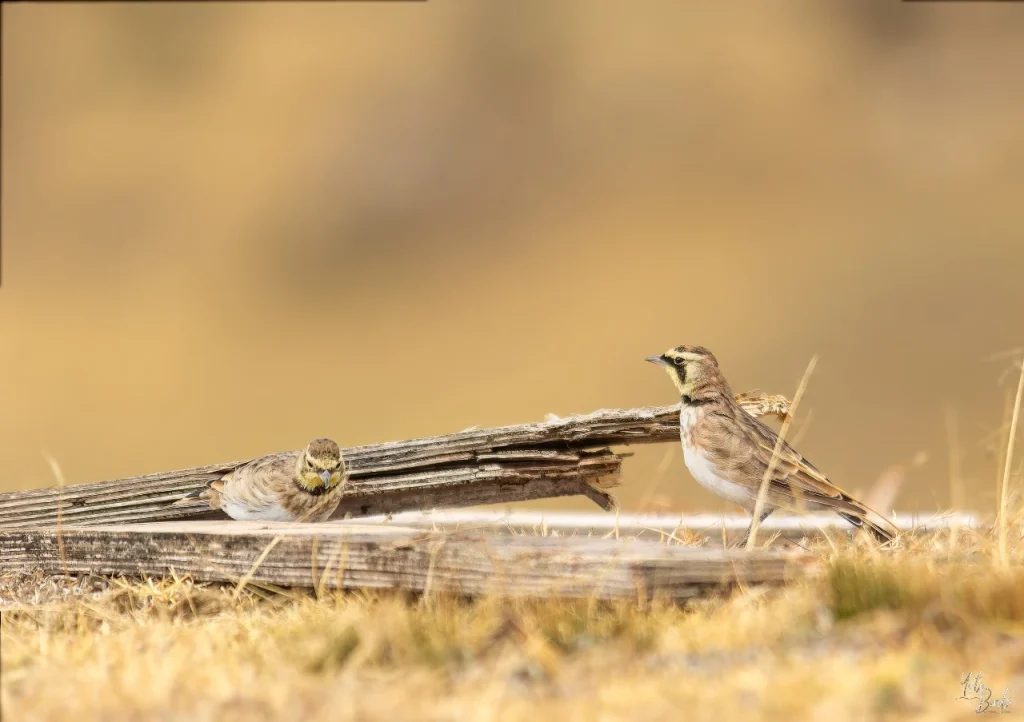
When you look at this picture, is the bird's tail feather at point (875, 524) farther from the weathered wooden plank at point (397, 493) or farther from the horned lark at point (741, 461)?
the weathered wooden plank at point (397, 493)

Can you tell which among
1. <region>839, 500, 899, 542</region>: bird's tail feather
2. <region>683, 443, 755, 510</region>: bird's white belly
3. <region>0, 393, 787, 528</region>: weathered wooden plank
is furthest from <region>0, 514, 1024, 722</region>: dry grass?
<region>683, 443, 755, 510</region>: bird's white belly

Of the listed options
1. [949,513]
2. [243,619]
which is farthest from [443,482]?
[949,513]

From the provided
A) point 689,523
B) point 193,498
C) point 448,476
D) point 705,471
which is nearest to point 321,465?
point 448,476

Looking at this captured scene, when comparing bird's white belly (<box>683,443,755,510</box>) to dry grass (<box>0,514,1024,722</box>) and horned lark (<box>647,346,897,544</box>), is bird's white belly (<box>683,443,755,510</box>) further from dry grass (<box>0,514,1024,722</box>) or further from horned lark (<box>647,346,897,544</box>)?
dry grass (<box>0,514,1024,722</box>)

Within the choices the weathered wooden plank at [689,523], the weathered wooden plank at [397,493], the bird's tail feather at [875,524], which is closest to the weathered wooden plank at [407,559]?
the weathered wooden plank at [397,493]

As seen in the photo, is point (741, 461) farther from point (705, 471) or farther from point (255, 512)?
point (255, 512)

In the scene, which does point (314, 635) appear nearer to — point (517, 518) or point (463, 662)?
point (463, 662)
